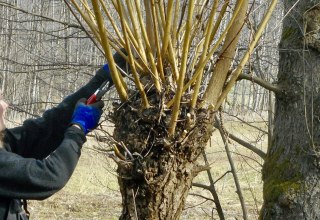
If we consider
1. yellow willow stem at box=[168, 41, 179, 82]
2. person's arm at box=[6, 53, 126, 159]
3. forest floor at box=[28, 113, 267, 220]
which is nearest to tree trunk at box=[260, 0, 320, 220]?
person's arm at box=[6, 53, 126, 159]

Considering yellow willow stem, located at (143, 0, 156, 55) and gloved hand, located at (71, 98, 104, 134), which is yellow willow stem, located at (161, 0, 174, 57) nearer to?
yellow willow stem, located at (143, 0, 156, 55)

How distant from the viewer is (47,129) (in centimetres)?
280

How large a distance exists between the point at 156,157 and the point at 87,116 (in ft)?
1.32

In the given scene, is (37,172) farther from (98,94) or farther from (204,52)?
(204,52)

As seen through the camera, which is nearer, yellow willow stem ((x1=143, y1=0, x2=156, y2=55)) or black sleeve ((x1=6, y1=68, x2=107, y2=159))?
yellow willow stem ((x1=143, y1=0, x2=156, y2=55))

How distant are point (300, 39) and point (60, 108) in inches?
62.6

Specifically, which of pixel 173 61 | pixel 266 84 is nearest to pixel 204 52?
pixel 173 61

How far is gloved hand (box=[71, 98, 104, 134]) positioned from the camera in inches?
92.4

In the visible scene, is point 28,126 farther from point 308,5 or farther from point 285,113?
point 308,5

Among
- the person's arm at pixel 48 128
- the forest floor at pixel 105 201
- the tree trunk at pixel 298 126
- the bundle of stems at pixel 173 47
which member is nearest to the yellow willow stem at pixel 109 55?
the bundle of stems at pixel 173 47

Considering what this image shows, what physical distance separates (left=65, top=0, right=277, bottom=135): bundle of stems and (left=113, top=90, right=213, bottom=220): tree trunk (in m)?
0.05

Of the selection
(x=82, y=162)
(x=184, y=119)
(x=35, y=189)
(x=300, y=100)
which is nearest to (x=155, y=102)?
(x=184, y=119)

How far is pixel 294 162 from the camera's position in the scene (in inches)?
134

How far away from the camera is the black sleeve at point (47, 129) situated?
2771 millimetres
